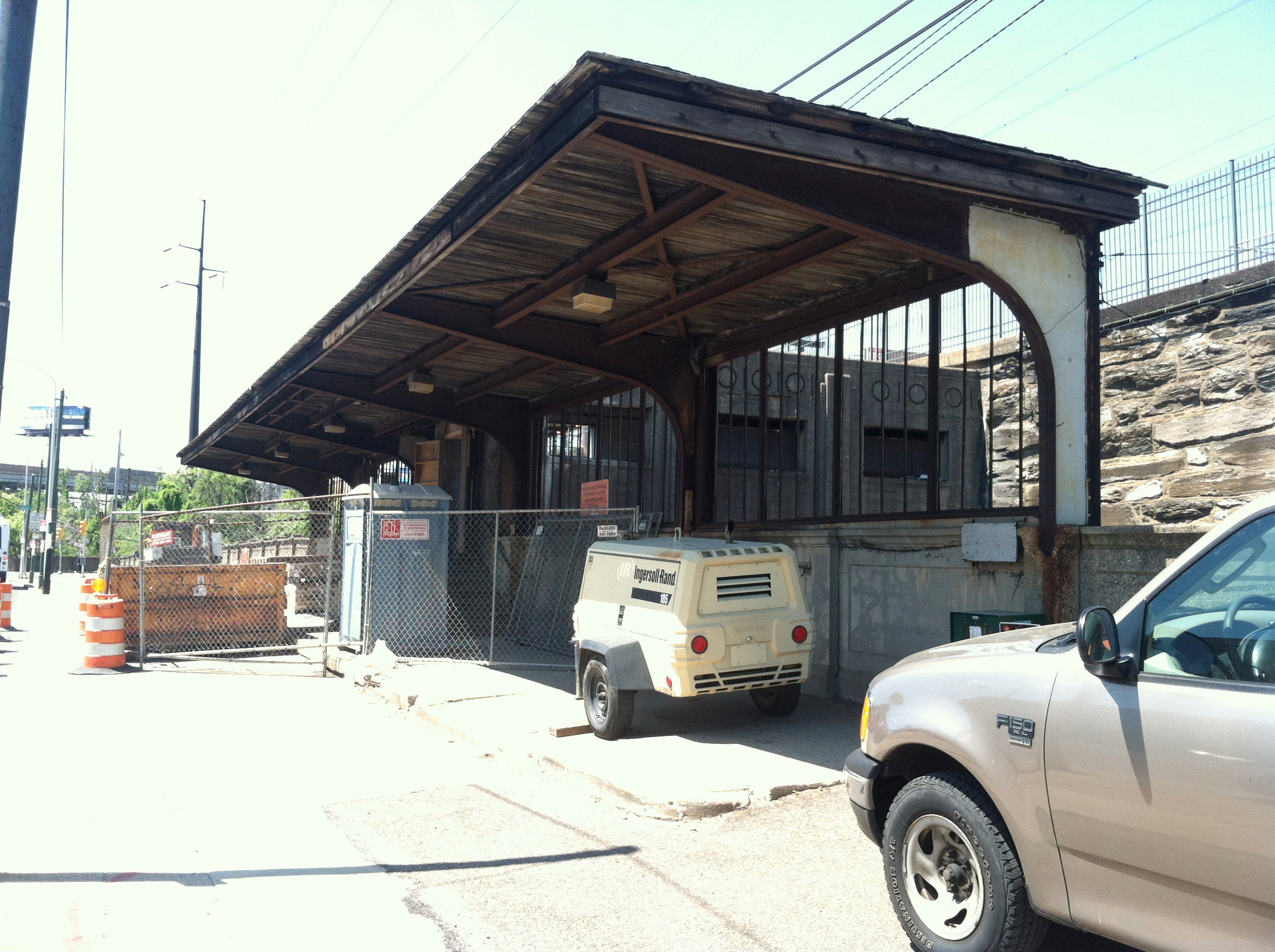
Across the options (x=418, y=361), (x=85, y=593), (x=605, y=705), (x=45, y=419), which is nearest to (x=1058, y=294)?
(x=605, y=705)

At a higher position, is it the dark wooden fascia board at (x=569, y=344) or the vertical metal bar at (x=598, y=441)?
the dark wooden fascia board at (x=569, y=344)

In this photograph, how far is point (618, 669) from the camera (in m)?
8.37

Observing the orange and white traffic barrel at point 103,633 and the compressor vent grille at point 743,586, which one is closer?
the compressor vent grille at point 743,586

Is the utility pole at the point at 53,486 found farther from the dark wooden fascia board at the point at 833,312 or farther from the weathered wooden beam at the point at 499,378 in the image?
the dark wooden fascia board at the point at 833,312

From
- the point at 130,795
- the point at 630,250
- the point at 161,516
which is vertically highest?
the point at 630,250

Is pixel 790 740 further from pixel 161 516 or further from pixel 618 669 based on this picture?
pixel 161 516

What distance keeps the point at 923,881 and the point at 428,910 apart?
7.45 feet

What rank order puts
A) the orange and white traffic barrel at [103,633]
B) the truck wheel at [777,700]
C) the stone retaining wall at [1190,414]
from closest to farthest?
1. the truck wheel at [777,700]
2. the stone retaining wall at [1190,414]
3. the orange and white traffic barrel at [103,633]

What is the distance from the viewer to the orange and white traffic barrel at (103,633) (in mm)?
13234

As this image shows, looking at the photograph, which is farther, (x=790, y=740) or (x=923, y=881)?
(x=790, y=740)

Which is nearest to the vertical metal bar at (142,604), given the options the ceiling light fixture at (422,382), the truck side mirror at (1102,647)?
the ceiling light fixture at (422,382)

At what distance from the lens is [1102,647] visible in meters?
3.42

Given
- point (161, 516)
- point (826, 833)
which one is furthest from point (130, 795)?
point (161, 516)

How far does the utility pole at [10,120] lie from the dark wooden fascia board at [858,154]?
3.57 meters
